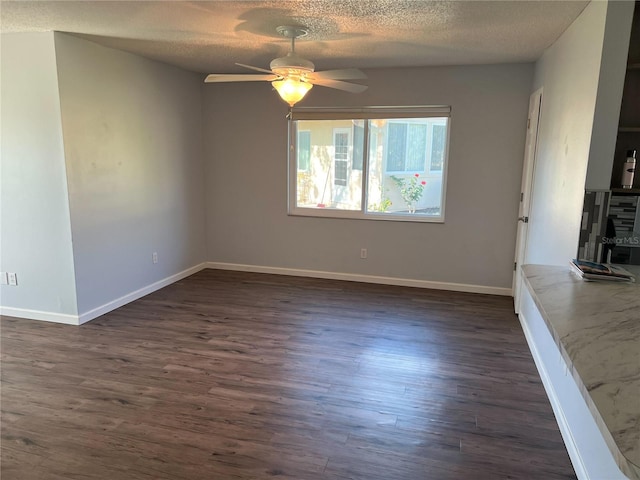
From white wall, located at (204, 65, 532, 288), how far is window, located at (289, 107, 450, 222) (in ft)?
0.38

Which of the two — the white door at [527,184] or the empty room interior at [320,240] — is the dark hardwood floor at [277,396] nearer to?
the empty room interior at [320,240]

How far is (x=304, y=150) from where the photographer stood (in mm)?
5316

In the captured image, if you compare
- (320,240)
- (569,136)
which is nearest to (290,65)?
(569,136)

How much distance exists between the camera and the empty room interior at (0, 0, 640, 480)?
223cm

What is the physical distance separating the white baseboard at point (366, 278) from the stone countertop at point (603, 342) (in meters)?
2.64

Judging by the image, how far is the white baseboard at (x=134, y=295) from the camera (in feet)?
12.9

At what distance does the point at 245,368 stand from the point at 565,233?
227 cm

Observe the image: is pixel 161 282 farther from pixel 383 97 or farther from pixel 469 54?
pixel 469 54

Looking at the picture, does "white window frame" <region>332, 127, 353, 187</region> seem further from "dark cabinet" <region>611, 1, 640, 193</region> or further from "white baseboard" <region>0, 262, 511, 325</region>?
"dark cabinet" <region>611, 1, 640, 193</region>

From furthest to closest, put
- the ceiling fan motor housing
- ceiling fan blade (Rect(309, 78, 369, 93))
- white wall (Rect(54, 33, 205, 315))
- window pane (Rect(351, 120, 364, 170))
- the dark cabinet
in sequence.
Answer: window pane (Rect(351, 120, 364, 170))
white wall (Rect(54, 33, 205, 315))
ceiling fan blade (Rect(309, 78, 369, 93))
the ceiling fan motor housing
the dark cabinet

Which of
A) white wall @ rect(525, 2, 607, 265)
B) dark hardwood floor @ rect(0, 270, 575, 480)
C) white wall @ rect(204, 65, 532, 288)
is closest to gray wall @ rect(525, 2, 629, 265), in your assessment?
white wall @ rect(525, 2, 607, 265)

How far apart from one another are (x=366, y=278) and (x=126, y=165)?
9.44 feet

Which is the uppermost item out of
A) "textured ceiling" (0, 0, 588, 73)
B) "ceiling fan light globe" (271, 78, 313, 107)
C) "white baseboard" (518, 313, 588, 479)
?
"textured ceiling" (0, 0, 588, 73)

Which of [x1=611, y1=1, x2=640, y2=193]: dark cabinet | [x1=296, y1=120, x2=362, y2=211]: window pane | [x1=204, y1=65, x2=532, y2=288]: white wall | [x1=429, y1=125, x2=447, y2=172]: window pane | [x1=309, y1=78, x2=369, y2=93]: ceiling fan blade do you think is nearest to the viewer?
[x1=611, y1=1, x2=640, y2=193]: dark cabinet
